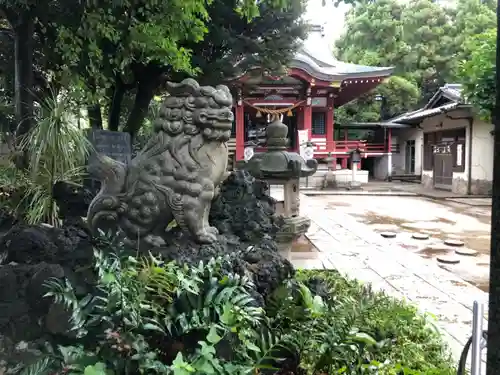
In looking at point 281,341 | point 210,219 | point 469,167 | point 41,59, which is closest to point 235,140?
point 469,167

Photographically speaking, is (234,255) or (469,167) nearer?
(234,255)

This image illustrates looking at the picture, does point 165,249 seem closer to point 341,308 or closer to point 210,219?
point 210,219

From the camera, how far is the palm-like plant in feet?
15.0

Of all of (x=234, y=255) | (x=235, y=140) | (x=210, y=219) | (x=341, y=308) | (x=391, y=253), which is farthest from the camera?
(x=235, y=140)

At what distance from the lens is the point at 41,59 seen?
664 centimetres

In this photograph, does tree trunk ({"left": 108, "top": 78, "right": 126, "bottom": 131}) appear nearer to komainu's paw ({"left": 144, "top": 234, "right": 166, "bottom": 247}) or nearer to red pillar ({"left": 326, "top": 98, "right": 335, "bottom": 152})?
komainu's paw ({"left": 144, "top": 234, "right": 166, "bottom": 247})

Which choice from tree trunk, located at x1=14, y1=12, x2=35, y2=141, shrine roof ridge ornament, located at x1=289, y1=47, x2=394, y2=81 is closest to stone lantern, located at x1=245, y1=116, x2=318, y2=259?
tree trunk, located at x1=14, y1=12, x2=35, y2=141

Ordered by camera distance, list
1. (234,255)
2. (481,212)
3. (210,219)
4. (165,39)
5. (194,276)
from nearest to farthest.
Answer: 1. (194,276)
2. (234,255)
3. (210,219)
4. (165,39)
5. (481,212)

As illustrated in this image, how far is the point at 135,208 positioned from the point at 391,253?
4.69m

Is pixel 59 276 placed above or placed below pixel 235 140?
below

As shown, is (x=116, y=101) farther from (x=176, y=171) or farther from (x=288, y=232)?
(x=176, y=171)

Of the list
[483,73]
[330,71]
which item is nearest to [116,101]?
[483,73]

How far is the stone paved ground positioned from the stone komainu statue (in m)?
2.13

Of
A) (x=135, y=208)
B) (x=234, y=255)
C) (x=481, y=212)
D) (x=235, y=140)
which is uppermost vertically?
(x=235, y=140)
